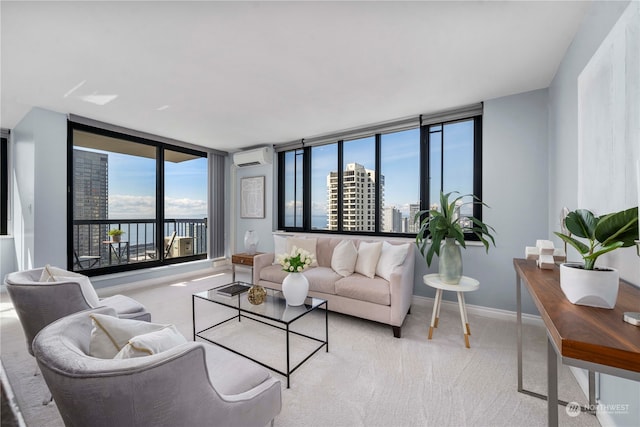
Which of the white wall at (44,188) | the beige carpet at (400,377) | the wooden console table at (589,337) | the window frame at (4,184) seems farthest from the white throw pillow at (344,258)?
the window frame at (4,184)

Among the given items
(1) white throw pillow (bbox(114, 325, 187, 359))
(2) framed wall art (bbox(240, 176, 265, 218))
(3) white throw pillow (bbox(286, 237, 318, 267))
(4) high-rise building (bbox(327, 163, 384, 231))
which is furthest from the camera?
(2) framed wall art (bbox(240, 176, 265, 218))

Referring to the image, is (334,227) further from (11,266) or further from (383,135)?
(11,266)

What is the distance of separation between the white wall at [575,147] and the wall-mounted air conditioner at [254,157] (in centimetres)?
388

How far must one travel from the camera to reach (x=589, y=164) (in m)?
1.62

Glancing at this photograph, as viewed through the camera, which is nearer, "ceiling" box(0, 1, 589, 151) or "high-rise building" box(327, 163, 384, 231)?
"ceiling" box(0, 1, 589, 151)

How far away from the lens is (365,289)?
103 inches

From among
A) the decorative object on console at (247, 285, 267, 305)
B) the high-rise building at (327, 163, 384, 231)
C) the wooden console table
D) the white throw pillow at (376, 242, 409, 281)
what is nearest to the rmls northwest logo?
the wooden console table

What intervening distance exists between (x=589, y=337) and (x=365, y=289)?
201 cm

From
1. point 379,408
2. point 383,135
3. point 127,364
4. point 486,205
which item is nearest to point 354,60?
point 383,135

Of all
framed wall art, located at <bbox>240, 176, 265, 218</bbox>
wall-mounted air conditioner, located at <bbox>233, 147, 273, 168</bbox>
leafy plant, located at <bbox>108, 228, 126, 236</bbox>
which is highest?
wall-mounted air conditioner, located at <bbox>233, 147, 273, 168</bbox>

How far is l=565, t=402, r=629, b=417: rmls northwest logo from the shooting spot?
125 cm

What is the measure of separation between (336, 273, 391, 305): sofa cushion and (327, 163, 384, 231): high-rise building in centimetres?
116

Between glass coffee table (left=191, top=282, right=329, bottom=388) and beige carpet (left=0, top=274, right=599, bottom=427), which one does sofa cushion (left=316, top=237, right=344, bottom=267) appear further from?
glass coffee table (left=191, top=282, right=329, bottom=388)

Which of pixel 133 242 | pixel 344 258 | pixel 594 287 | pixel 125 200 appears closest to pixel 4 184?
pixel 125 200
